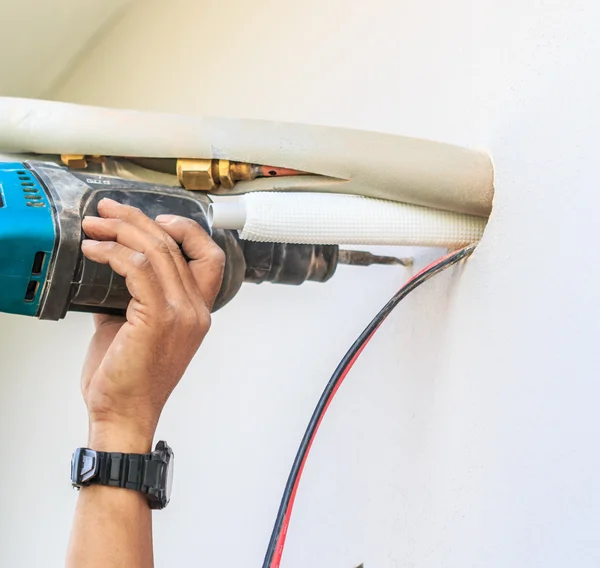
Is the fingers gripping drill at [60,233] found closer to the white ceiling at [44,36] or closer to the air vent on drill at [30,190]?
the air vent on drill at [30,190]

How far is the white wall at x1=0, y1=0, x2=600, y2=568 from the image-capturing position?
1.87 feet

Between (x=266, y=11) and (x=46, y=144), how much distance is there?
0.59m

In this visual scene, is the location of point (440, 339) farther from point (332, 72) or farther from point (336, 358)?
point (332, 72)

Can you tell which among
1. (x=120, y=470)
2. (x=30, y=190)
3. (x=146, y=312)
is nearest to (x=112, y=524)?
(x=120, y=470)

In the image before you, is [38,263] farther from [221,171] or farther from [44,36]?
[44,36]

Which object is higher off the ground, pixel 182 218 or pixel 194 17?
pixel 194 17

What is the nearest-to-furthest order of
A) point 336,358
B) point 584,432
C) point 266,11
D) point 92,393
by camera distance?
point 584,432 < point 92,393 < point 336,358 < point 266,11

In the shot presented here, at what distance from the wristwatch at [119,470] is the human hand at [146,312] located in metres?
0.01

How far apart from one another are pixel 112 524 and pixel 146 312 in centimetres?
19

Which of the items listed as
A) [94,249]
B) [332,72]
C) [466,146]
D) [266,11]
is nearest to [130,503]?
[94,249]

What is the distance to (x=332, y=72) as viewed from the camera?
96 centimetres

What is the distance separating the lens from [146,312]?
24.0 inches

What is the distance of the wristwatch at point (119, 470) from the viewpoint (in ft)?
2.04

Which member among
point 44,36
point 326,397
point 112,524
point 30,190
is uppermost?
point 44,36
